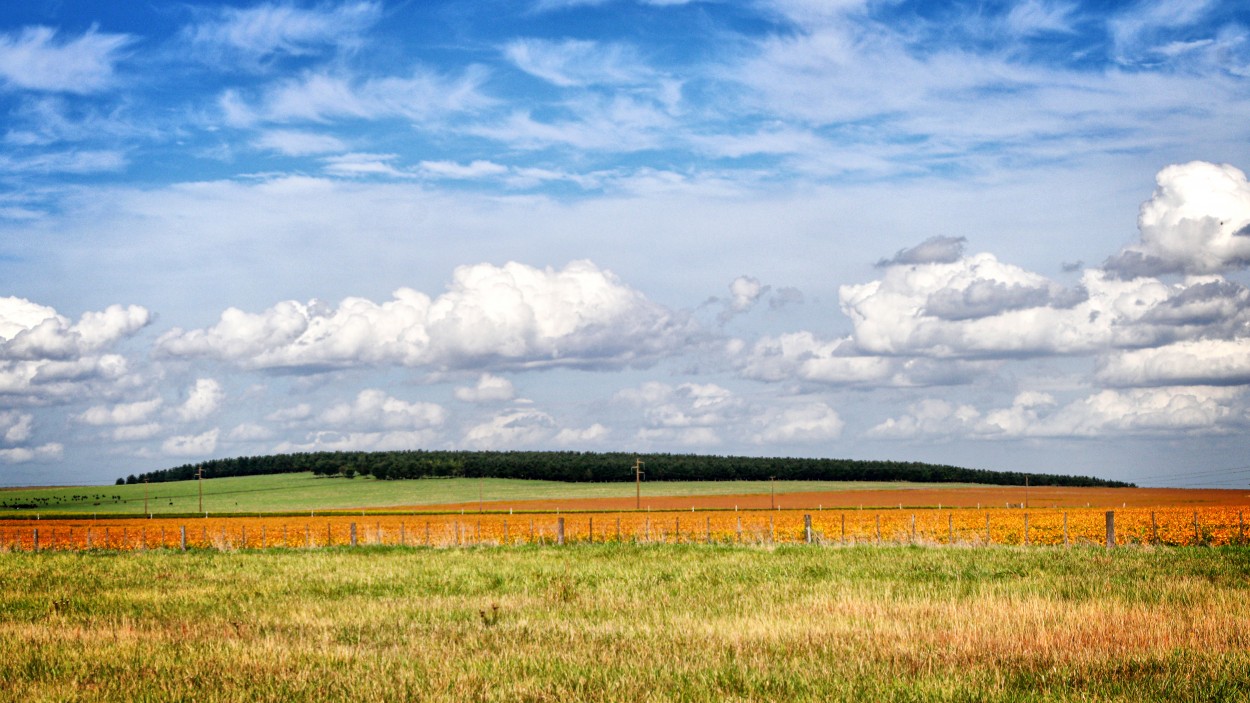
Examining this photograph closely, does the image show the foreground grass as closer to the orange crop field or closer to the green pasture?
the orange crop field

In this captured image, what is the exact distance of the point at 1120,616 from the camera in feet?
49.4

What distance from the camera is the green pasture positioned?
13688 cm

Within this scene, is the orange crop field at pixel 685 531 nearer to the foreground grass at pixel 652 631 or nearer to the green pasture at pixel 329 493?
the foreground grass at pixel 652 631

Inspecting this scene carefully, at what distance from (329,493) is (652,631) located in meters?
147

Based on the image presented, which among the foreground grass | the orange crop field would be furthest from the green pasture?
the foreground grass

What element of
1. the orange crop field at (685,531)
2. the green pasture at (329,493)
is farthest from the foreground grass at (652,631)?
the green pasture at (329,493)

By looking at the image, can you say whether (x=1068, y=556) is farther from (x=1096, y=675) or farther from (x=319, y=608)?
(x=319, y=608)

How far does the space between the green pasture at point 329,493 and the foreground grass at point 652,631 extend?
98.6m

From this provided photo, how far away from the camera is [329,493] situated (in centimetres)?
15375

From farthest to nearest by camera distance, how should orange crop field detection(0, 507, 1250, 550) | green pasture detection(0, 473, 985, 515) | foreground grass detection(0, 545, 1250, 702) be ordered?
green pasture detection(0, 473, 985, 515) → orange crop field detection(0, 507, 1250, 550) → foreground grass detection(0, 545, 1250, 702)

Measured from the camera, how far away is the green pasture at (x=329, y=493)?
136875mm

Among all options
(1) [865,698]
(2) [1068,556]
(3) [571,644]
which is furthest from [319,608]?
(2) [1068,556]

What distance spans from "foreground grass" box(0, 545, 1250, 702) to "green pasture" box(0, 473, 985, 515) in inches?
3884

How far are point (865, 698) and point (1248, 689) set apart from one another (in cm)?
404
